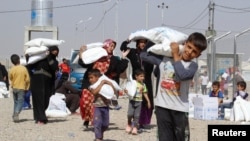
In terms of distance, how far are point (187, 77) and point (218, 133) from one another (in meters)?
0.61

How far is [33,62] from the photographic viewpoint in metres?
10.7

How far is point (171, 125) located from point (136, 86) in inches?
171

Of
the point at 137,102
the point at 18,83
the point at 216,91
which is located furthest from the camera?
the point at 216,91

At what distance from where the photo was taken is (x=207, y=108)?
42.3ft

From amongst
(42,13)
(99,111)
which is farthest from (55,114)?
(42,13)

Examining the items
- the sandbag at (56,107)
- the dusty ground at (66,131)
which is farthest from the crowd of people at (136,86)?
the sandbag at (56,107)

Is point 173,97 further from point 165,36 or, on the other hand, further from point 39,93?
point 39,93

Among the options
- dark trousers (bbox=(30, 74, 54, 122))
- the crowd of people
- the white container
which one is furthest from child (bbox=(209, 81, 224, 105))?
the white container

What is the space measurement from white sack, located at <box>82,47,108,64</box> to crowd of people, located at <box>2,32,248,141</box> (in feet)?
0.25

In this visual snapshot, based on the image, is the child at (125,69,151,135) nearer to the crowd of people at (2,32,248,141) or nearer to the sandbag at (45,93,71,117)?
the crowd of people at (2,32,248,141)

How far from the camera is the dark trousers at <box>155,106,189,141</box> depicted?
5.26 meters

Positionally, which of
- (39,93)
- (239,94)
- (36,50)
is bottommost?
(239,94)

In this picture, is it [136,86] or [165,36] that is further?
[136,86]

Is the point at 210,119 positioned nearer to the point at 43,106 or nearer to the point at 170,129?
the point at 43,106
